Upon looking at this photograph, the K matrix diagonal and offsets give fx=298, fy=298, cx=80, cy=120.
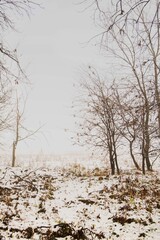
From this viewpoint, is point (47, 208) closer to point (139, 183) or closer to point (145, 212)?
point (145, 212)

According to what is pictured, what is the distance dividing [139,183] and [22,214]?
19.6 ft

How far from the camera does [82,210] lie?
9328 mm

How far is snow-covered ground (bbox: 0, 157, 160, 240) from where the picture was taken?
24.1 ft

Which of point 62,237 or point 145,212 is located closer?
point 62,237

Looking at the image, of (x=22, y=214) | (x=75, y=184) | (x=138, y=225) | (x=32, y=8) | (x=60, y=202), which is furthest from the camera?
(x=75, y=184)

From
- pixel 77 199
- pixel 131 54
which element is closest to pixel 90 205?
pixel 77 199

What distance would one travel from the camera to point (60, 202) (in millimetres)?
10469

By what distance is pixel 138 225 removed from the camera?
8031 millimetres

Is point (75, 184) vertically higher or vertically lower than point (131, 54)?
lower

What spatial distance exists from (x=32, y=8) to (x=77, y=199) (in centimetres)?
753

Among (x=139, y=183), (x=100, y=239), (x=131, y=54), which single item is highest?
(x=131, y=54)

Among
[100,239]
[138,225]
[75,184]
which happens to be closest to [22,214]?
[100,239]

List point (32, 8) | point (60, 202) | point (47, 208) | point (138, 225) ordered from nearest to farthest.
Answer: point (32, 8) → point (138, 225) → point (47, 208) → point (60, 202)

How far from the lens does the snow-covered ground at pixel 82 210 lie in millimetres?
7336
